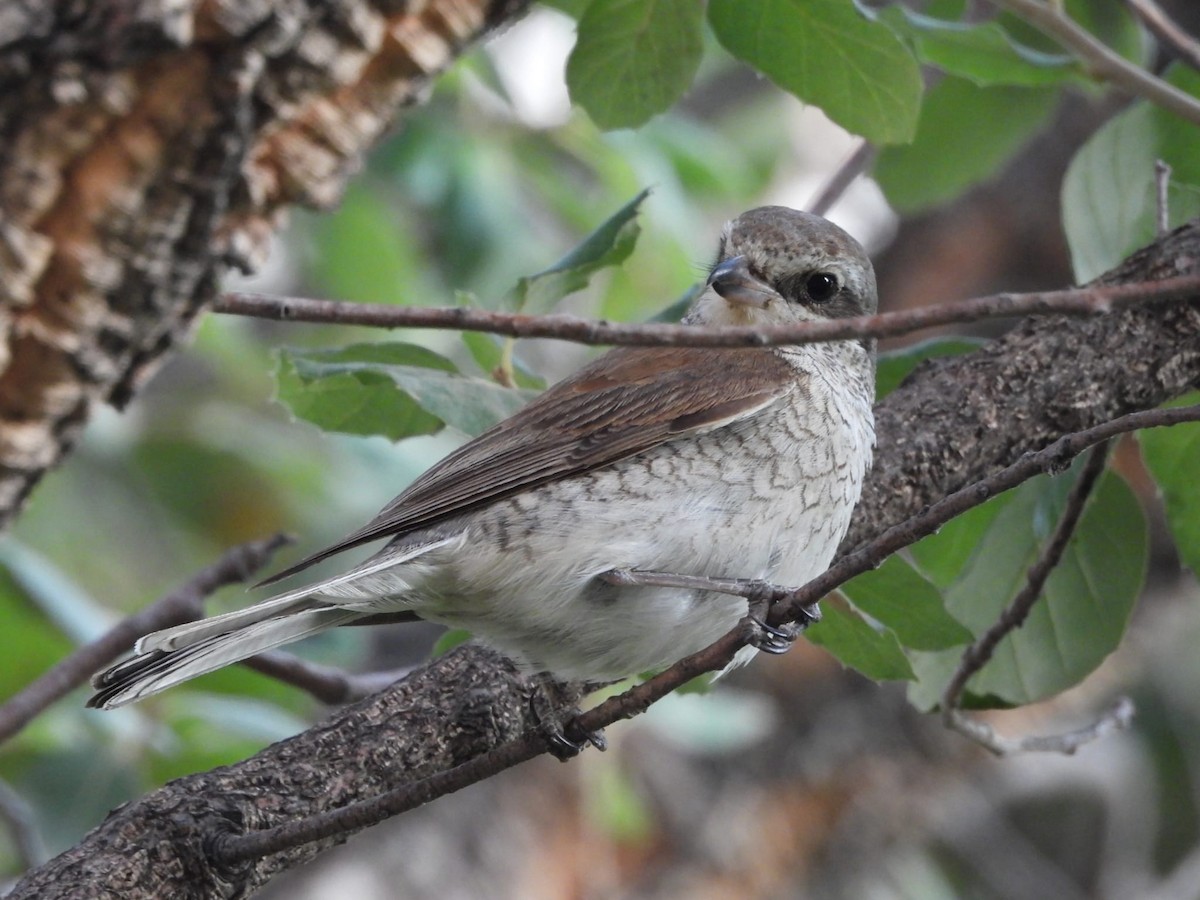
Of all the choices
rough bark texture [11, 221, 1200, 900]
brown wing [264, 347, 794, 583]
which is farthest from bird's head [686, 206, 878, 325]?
rough bark texture [11, 221, 1200, 900]

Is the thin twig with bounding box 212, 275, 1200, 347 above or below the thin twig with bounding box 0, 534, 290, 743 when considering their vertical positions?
above

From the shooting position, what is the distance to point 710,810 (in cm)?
669

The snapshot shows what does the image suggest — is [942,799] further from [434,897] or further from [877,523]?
[877,523]

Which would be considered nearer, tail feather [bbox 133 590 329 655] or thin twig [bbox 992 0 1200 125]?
tail feather [bbox 133 590 329 655]

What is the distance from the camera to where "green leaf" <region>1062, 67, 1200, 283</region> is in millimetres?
3180

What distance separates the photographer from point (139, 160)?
135 cm

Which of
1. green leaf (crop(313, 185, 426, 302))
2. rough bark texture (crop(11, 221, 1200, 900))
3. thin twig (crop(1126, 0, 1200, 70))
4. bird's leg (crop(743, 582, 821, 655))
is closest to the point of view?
bird's leg (crop(743, 582, 821, 655))

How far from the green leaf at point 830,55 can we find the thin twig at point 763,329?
103 cm

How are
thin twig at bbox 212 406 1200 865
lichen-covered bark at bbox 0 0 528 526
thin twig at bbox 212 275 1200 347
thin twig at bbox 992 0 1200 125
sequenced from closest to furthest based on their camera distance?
lichen-covered bark at bbox 0 0 528 526 < thin twig at bbox 212 275 1200 347 < thin twig at bbox 212 406 1200 865 < thin twig at bbox 992 0 1200 125

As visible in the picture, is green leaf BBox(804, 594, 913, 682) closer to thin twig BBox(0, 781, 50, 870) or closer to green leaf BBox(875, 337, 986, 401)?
green leaf BBox(875, 337, 986, 401)

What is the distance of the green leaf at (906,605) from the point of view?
2.64 metres

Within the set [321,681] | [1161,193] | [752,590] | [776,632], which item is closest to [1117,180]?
[1161,193]

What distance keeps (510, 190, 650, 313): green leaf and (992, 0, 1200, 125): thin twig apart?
0.86 meters

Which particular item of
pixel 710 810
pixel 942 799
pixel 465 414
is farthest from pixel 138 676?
pixel 942 799
